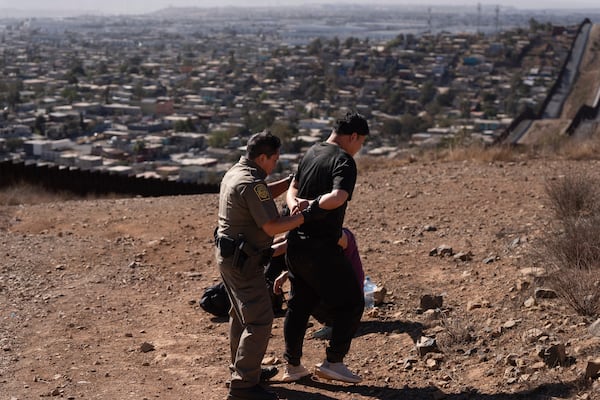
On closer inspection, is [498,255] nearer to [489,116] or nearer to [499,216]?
[499,216]

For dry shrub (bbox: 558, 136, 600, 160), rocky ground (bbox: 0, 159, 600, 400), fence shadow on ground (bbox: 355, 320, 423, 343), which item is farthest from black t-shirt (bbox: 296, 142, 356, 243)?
dry shrub (bbox: 558, 136, 600, 160)

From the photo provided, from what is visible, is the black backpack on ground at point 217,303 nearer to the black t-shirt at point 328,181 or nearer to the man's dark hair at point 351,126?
the black t-shirt at point 328,181

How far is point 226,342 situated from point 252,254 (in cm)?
142

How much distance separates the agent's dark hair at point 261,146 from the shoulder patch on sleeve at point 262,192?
0.18 meters

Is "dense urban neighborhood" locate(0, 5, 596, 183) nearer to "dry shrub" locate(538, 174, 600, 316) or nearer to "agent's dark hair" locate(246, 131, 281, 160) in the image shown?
"dry shrub" locate(538, 174, 600, 316)

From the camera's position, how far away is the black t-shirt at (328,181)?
13.9 feet

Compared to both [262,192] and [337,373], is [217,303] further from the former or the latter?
[262,192]

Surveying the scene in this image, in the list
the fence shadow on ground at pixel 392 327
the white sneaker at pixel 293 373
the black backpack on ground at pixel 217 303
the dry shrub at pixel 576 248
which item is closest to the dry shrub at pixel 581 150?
the dry shrub at pixel 576 248

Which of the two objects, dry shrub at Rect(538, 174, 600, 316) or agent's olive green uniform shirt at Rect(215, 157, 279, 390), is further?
dry shrub at Rect(538, 174, 600, 316)

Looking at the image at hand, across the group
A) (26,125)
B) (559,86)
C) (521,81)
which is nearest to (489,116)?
(559,86)

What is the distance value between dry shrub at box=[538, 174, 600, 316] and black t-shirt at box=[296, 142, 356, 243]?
59.5 inches

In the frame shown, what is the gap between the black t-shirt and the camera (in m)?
4.23

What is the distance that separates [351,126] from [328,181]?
31cm

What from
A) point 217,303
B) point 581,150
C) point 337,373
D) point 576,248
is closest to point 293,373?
→ point 337,373
